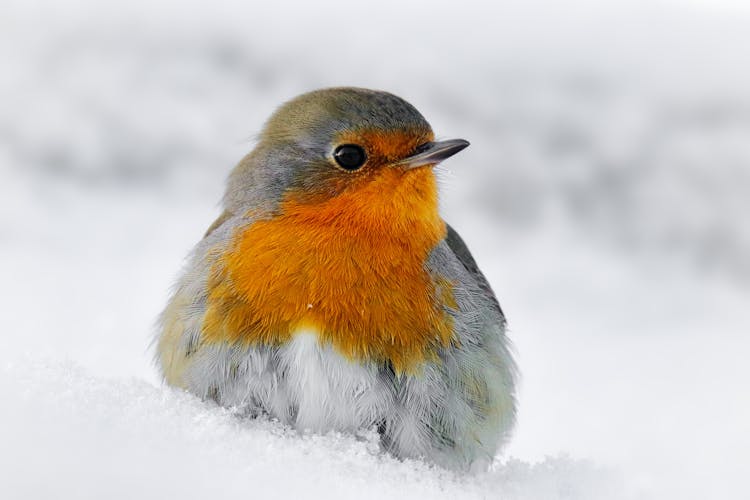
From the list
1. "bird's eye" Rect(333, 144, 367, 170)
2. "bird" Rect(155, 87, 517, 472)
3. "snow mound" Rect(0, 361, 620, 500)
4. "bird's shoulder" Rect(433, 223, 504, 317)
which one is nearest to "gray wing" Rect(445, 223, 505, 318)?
"bird's shoulder" Rect(433, 223, 504, 317)

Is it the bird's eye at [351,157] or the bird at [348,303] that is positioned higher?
the bird's eye at [351,157]

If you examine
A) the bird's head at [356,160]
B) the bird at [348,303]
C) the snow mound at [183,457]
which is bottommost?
the snow mound at [183,457]

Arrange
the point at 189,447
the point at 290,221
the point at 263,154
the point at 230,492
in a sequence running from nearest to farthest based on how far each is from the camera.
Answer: the point at 230,492 < the point at 189,447 < the point at 290,221 < the point at 263,154

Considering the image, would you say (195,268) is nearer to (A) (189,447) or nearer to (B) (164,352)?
(B) (164,352)

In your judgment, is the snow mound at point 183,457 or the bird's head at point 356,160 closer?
the snow mound at point 183,457

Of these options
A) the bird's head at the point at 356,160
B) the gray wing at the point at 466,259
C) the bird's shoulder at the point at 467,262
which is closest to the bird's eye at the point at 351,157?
the bird's head at the point at 356,160

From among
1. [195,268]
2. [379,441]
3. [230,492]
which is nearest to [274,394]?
[379,441]

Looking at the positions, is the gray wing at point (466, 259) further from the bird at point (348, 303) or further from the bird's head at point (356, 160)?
the bird's head at point (356, 160)

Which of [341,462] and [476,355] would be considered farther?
[476,355]
